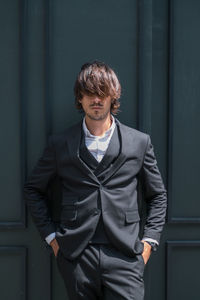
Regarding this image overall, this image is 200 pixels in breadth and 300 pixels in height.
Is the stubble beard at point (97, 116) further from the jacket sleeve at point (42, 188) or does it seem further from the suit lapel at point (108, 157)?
the jacket sleeve at point (42, 188)

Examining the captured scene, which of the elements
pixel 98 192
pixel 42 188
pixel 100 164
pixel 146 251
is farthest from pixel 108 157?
pixel 146 251

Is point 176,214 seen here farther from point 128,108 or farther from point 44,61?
point 44,61

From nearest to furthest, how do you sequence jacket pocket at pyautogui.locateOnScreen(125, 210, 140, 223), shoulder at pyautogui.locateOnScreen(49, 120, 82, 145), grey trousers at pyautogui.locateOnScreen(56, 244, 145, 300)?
1. grey trousers at pyautogui.locateOnScreen(56, 244, 145, 300)
2. jacket pocket at pyautogui.locateOnScreen(125, 210, 140, 223)
3. shoulder at pyautogui.locateOnScreen(49, 120, 82, 145)

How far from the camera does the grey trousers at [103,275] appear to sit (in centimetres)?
240

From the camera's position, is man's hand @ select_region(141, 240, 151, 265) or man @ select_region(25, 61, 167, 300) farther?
man's hand @ select_region(141, 240, 151, 265)

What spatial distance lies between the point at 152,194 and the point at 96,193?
473 millimetres

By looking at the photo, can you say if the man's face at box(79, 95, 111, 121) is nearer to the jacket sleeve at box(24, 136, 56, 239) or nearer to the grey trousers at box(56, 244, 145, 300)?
the jacket sleeve at box(24, 136, 56, 239)

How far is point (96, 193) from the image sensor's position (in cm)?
247

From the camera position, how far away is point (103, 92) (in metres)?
2.47

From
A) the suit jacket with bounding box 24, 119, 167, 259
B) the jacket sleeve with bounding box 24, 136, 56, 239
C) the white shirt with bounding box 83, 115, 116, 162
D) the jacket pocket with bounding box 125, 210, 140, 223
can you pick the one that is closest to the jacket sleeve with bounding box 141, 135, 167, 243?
the suit jacket with bounding box 24, 119, 167, 259

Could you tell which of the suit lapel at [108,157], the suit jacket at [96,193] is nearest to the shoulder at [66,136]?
the suit jacket at [96,193]

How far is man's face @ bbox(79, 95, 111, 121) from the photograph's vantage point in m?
2.50

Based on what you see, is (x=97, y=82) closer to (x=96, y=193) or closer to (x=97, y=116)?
(x=97, y=116)

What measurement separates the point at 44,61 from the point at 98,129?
2.34 ft
